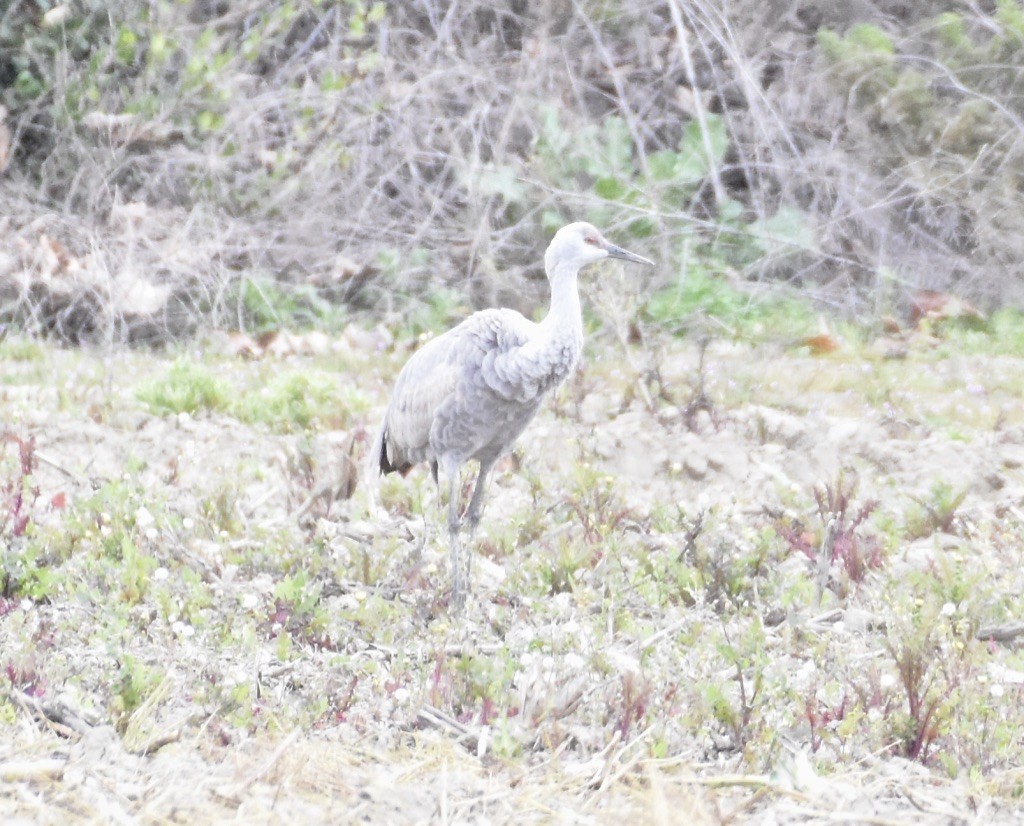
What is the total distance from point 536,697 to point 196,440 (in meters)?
3.01

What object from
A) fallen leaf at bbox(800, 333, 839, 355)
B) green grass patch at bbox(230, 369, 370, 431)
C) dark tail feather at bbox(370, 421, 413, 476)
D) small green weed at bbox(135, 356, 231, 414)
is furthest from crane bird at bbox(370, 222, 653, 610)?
fallen leaf at bbox(800, 333, 839, 355)

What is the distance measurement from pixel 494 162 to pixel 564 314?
4494 mm

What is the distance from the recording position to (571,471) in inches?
235

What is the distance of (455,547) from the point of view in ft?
15.9

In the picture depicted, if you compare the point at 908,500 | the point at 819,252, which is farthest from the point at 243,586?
the point at 819,252

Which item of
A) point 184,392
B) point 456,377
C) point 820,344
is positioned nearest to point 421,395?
point 456,377

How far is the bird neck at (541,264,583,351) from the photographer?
4.75 metres

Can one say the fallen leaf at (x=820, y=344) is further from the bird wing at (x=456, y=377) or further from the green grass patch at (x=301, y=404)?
the bird wing at (x=456, y=377)

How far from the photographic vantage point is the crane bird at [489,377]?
4766 mm

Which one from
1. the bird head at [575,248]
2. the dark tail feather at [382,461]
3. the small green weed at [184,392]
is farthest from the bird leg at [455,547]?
the small green weed at [184,392]

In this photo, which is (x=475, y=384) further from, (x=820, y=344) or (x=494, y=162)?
(x=494, y=162)

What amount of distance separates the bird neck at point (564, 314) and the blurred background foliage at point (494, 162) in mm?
3455

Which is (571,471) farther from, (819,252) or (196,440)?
(819,252)

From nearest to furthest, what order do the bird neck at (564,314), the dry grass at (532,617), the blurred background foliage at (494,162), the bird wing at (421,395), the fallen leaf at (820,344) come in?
the dry grass at (532,617) < the bird neck at (564,314) < the bird wing at (421,395) < the fallen leaf at (820,344) < the blurred background foliage at (494,162)
